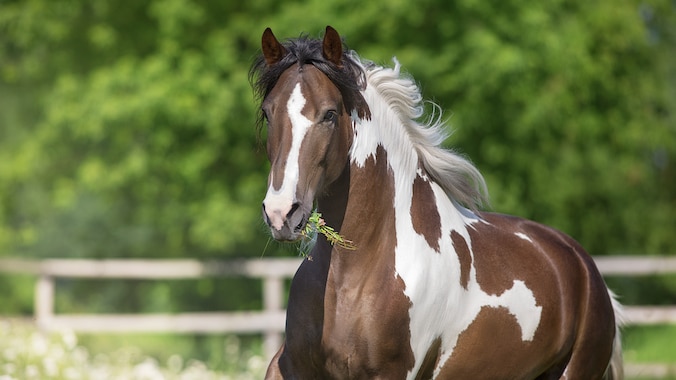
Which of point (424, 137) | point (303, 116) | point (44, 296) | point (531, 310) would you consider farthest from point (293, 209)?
point (44, 296)

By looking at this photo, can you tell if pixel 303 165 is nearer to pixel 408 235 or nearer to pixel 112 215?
pixel 408 235

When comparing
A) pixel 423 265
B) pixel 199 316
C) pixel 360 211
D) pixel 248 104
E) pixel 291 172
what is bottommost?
pixel 199 316

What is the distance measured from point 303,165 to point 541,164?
12042mm

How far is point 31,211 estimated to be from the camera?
72.0 feet

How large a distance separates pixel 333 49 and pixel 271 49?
279 millimetres

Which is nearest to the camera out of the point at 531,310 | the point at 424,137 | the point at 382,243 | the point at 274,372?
the point at 382,243

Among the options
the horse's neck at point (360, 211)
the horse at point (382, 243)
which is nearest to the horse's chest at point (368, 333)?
the horse at point (382, 243)

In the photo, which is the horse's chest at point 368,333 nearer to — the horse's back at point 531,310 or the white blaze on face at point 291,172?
the horse's back at point 531,310

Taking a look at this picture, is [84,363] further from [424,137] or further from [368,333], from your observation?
[368,333]

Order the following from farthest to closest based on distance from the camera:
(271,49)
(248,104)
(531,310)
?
(248,104)
(531,310)
(271,49)

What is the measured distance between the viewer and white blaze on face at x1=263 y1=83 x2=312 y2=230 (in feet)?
12.0

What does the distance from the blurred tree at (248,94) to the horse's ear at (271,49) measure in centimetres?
752

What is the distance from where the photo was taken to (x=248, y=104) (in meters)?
13.5

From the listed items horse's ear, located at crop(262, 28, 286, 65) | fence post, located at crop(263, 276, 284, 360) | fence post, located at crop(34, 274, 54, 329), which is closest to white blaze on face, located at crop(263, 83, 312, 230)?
horse's ear, located at crop(262, 28, 286, 65)
